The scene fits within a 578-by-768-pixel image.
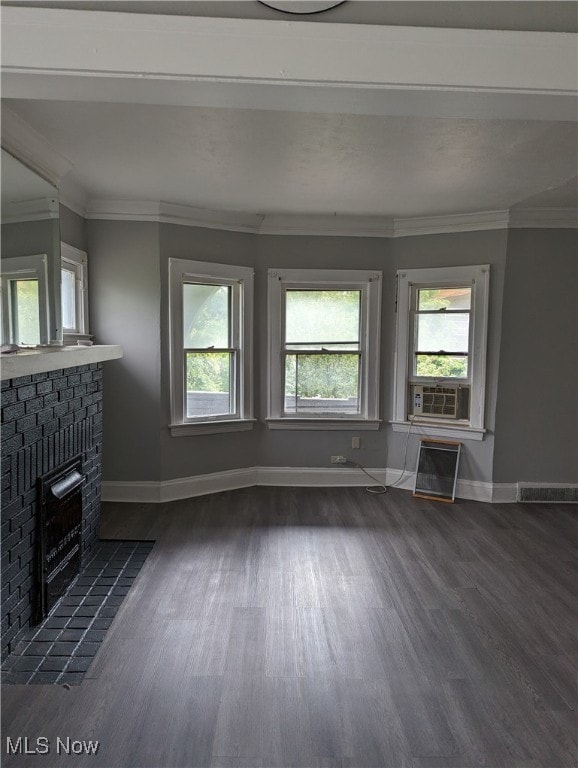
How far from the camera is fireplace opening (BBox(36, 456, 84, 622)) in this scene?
8.95 ft

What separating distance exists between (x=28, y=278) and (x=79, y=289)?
5.24ft

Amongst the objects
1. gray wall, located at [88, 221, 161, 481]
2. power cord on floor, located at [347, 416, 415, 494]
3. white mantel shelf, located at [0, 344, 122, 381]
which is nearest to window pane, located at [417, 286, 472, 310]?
power cord on floor, located at [347, 416, 415, 494]

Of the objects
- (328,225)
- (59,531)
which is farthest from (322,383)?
(59,531)

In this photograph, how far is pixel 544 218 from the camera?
14.6 ft

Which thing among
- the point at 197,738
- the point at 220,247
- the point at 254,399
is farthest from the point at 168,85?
the point at 254,399

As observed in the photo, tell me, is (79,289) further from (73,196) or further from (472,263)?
(472,263)

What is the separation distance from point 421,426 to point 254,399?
Answer: 5.46 feet

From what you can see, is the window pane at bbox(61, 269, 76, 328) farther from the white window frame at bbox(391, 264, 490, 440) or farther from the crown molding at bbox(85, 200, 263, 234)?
the white window frame at bbox(391, 264, 490, 440)

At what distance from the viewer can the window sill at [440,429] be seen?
187 inches

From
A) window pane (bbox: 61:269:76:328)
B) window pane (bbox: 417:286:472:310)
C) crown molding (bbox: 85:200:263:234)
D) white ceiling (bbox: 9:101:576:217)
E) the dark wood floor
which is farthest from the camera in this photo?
window pane (bbox: 417:286:472:310)

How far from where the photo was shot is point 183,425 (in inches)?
183

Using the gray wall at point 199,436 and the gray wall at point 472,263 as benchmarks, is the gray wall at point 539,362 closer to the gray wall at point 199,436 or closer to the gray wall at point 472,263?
the gray wall at point 472,263

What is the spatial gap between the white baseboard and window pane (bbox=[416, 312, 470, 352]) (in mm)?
1267

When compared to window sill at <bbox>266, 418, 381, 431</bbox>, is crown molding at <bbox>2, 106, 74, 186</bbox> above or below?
above
